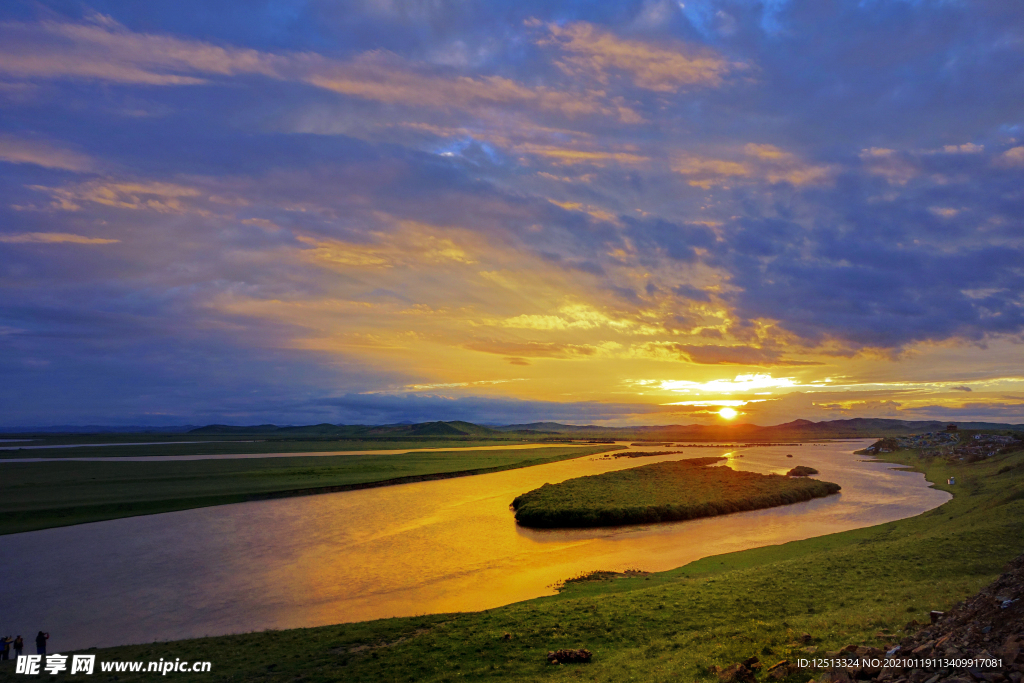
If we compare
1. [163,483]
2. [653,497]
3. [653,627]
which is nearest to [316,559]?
[653,627]

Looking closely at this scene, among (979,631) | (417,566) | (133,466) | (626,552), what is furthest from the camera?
(133,466)

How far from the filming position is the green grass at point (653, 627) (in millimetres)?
15609

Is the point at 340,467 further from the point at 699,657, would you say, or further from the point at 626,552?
the point at 699,657

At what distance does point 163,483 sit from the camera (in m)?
69.1

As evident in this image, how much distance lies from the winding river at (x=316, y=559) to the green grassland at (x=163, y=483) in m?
4.61

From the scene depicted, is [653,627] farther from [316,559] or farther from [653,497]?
[653,497]

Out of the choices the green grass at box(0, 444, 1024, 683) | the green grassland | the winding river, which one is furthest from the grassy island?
the green grassland

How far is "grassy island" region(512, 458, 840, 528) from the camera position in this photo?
159ft

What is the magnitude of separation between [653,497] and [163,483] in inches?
2515

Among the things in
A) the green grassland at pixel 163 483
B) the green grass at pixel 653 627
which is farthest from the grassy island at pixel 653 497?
the green grassland at pixel 163 483

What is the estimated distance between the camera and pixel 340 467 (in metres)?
94.9

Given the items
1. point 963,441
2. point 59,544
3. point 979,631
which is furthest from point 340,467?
point 963,441

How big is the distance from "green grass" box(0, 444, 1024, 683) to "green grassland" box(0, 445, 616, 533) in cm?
4019

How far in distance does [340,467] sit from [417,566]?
6777 centimetres
